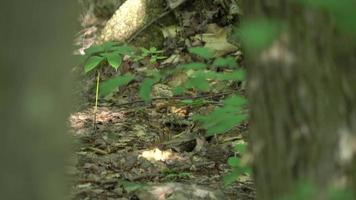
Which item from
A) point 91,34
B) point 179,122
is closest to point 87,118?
point 179,122

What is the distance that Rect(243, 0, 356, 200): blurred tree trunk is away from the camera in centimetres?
231

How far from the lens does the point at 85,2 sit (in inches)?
432

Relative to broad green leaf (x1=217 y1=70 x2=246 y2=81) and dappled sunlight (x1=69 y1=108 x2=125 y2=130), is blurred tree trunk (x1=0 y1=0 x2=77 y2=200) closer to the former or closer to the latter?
broad green leaf (x1=217 y1=70 x2=246 y2=81)

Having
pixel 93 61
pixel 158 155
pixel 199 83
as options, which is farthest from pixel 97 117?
pixel 199 83

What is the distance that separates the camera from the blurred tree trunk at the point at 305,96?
2.31 metres

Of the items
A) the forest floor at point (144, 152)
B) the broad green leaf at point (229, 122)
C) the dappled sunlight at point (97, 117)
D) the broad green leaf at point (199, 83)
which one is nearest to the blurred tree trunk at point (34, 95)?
the broad green leaf at point (229, 122)

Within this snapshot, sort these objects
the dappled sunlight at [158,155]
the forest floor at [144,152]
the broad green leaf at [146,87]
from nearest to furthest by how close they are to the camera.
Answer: the broad green leaf at [146,87] → the forest floor at [144,152] → the dappled sunlight at [158,155]

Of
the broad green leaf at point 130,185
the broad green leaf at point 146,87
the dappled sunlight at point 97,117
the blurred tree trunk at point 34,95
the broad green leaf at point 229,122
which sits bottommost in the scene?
the blurred tree trunk at point 34,95

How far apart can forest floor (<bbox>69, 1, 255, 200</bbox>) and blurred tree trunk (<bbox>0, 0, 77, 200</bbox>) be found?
170 cm

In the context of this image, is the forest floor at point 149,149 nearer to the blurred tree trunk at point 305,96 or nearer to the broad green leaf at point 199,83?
the broad green leaf at point 199,83

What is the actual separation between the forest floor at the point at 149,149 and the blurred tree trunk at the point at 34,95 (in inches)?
67.0

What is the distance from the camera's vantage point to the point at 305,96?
2.37 metres

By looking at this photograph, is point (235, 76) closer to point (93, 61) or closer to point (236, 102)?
point (236, 102)

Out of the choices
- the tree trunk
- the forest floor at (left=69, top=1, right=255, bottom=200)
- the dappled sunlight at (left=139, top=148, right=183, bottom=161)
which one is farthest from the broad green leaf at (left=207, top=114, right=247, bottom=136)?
the tree trunk
